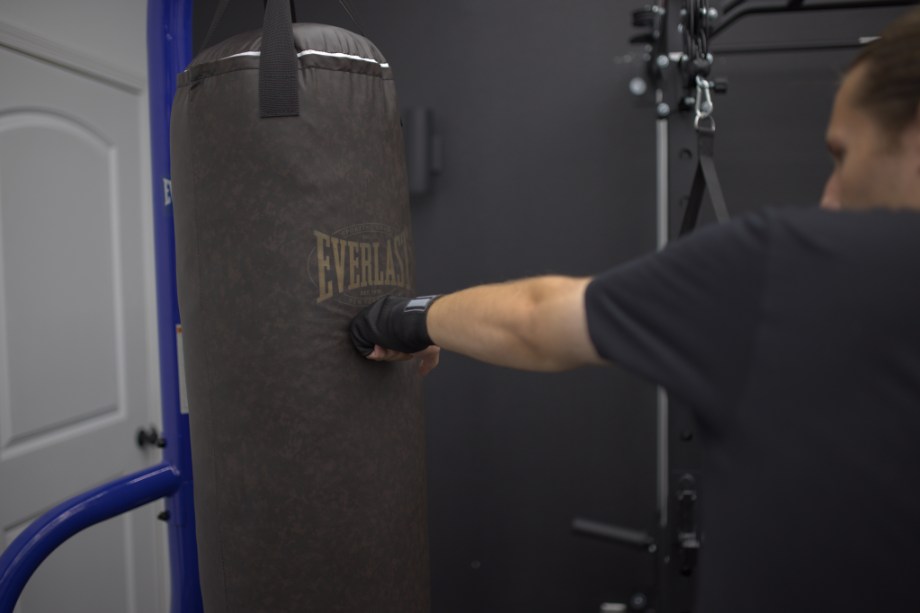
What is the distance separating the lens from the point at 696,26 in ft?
4.28


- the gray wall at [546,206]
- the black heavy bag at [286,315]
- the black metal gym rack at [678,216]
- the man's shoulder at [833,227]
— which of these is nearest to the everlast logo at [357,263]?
the black heavy bag at [286,315]

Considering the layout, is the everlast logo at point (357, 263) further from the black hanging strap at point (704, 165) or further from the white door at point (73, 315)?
the white door at point (73, 315)

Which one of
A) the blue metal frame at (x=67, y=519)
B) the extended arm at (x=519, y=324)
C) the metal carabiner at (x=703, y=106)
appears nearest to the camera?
the extended arm at (x=519, y=324)

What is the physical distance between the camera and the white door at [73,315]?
175 centimetres

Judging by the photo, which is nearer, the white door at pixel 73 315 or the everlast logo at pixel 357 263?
the everlast logo at pixel 357 263

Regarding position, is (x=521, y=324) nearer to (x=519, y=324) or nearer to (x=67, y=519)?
(x=519, y=324)

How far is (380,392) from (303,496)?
0.58ft

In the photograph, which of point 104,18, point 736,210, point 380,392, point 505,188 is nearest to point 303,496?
point 380,392

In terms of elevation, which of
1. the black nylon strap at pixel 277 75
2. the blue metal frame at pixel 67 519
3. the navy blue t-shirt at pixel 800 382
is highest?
the black nylon strap at pixel 277 75

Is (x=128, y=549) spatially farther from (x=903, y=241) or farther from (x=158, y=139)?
(x=903, y=241)

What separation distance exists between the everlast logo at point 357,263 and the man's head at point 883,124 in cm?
58

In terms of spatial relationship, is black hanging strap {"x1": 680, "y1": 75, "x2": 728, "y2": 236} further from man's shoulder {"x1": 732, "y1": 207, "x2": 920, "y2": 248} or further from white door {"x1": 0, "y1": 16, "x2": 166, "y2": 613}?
white door {"x1": 0, "y1": 16, "x2": 166, "y2": 613}

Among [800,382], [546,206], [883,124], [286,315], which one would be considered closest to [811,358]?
[800,382]


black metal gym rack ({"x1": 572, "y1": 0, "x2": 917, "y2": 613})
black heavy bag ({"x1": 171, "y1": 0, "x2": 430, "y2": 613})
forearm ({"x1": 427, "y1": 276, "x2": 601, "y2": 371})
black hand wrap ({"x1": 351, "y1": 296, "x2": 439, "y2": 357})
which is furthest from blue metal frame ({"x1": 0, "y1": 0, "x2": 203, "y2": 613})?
black metal gym rack ({"x1": 572, "y1": 0, "x2": 917, "y2": 613})
